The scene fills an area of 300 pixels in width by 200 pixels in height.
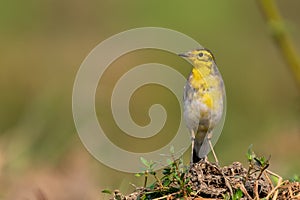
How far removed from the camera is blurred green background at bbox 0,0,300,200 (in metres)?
7.54

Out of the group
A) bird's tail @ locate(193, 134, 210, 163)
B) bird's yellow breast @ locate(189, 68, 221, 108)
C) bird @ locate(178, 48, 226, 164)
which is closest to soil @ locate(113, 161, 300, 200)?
bird's tail @ locate(193, 134, 210, 163)

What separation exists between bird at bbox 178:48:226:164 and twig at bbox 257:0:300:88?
0.37 meters

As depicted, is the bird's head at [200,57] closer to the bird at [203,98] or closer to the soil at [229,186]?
the bird at [203,98]

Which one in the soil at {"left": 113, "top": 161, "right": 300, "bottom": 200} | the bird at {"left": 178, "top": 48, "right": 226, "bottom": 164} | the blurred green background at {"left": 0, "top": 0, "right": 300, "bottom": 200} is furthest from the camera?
the blurred green background at {"left": 0, "top": 0, "right": 300, "bottom": 200}

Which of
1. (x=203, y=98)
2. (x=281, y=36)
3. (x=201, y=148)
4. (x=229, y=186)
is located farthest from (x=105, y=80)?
(x=229, y=186)

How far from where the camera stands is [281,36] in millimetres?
5645

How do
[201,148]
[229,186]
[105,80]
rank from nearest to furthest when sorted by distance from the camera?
1. [229,186]
2. [201,148]
3. [105,80]

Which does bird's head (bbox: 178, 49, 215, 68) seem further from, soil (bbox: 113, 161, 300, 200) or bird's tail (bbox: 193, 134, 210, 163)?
soil (bbox: 113, 161, 300, 200)

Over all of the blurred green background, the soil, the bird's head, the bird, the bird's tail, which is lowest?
the soil

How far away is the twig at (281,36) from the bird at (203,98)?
37cm

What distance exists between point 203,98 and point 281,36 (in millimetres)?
575

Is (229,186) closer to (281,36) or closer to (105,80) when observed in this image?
(281,36)

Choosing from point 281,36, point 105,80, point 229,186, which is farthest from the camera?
point 105,80

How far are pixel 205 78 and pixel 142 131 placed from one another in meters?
1.77
